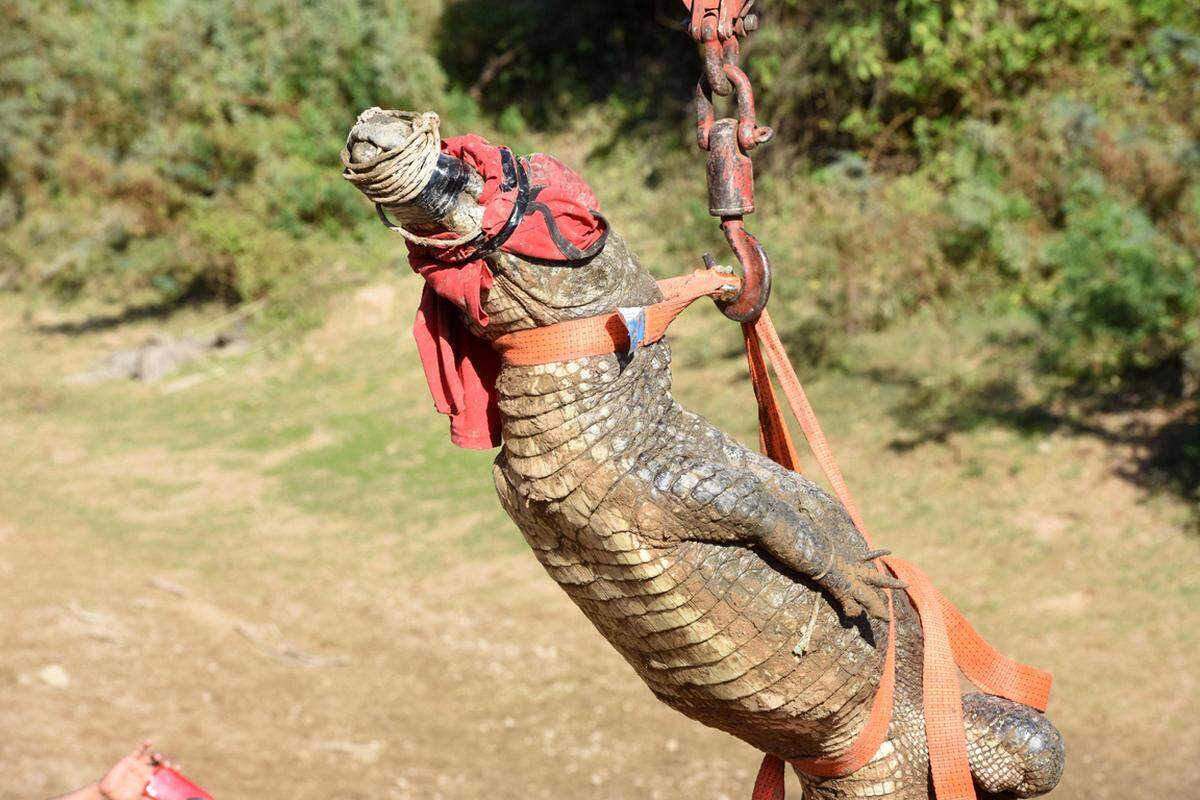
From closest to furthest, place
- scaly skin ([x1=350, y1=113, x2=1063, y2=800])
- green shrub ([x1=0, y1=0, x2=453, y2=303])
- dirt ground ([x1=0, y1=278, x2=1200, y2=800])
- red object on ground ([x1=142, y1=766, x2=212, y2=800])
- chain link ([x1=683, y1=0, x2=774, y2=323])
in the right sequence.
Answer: scaly skin ([x1=350, y1=113, x2=1063, y2=800])
chain link ([x1=683, y1=0, x2=774, y2=323])
red object on ground ([x1=142, y1=766, x2=212, y2=800])
dirt ground ([x1=0, y1=278, x2=1200, y2=800])
green shrub ([x1=0, y1=0, x2=453, y2=303])

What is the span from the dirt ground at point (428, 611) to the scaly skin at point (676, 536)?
10.2 ft

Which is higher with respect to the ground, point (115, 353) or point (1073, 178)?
point (1073, 178)

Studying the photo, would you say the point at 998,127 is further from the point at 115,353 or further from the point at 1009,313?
the point at 115,353

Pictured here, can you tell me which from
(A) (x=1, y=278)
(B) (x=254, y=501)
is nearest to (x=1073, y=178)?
(B) (x=254, y=501)

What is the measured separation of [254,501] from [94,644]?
2411 millimetres

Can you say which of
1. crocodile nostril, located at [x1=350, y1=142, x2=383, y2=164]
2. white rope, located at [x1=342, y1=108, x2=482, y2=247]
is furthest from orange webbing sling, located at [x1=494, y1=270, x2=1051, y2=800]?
crocodile nostril, located at [x1=350, y1=142, x2=383, y2=164]

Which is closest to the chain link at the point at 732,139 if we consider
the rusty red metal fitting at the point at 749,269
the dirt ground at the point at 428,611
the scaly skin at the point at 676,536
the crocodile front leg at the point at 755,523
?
the rusty red metal fitting at the point at 749,269

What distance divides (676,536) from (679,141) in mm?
10793

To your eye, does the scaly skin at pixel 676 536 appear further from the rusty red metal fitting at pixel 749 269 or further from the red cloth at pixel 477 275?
the rusty red metal fitting at pixel 749 269

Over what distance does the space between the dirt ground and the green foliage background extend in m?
0.84

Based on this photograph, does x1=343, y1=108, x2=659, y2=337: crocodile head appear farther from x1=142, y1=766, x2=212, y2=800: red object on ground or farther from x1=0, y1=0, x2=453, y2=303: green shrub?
x1=0, y1=0, x2=453, y2=303: green shrub

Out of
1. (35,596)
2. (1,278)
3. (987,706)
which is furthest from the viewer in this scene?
(1,278)

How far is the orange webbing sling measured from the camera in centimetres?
211

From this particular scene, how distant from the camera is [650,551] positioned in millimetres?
2080
